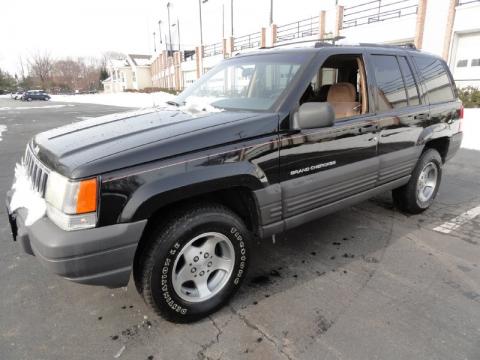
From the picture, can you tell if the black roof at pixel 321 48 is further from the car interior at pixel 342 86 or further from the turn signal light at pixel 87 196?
the turn signal light at pixel 87 196

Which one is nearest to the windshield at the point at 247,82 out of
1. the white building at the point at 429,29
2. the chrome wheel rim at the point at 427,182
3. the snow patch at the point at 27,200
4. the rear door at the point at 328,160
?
the rear door at the point at 328,160

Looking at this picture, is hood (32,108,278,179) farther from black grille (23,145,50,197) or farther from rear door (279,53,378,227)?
rear door (279,53,378,227)

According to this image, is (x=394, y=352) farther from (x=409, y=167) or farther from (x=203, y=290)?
(x=409, y=167)

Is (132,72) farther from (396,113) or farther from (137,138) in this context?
(137,138)

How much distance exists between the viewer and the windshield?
3008 millimetres

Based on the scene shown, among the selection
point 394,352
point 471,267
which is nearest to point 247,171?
point 394,352

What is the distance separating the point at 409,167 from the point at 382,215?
0.72 m

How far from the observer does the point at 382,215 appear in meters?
4.50

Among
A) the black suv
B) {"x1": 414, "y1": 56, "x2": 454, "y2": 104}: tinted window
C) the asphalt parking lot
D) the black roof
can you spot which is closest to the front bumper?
the black suv

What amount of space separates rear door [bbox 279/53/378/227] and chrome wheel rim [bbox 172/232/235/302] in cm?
60

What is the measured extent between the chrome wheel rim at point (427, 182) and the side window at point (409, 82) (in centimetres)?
91

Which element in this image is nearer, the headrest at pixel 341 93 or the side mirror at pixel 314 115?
the side mirror at pixel 314 115

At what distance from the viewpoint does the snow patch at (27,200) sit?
233 cm

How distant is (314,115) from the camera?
2.69 metres
